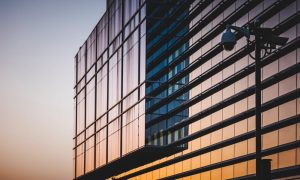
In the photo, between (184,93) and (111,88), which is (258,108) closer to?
(184,93)

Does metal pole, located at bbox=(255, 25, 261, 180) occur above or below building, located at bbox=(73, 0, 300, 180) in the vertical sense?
below

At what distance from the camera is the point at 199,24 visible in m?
56.2

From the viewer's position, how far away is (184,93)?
61.2m

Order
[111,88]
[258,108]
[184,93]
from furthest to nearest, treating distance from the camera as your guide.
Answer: [111,88], [184,93], [258,108]

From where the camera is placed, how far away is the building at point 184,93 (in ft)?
136

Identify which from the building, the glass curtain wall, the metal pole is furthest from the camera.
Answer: the glass curtain wall

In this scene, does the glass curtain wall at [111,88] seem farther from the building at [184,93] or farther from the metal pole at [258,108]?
the metal pole at [258,108]

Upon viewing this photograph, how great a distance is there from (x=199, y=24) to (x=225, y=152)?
12.1m

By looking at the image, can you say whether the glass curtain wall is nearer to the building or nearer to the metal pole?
the building

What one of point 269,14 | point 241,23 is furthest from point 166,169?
point 269,14

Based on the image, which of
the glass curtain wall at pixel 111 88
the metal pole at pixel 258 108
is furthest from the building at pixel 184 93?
the metal pole at pixel 258 108

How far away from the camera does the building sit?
1636 inches

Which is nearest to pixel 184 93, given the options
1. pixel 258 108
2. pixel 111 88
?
pixel 111 88

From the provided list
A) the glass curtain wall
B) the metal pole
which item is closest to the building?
the glass curtain wall
